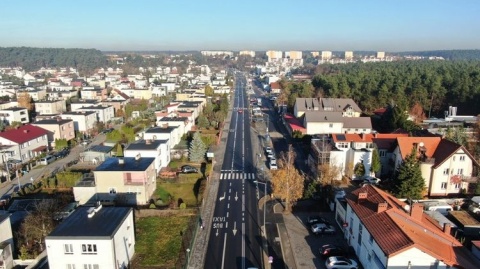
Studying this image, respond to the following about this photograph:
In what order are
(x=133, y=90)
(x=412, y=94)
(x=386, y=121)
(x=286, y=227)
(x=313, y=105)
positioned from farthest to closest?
(x=133, y=90) → (x=412, y=94) → (x=313, y=105) → (x=386, y=121) → (x=286, y=227)

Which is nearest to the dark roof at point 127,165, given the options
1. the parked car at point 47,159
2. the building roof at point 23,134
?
the parked car at point 47,159

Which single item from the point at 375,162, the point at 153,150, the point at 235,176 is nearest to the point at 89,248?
the point at 153,150

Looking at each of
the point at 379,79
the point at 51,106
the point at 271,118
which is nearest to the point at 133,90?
the point at 51,106

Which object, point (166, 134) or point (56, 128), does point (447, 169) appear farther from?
point (56, 128)

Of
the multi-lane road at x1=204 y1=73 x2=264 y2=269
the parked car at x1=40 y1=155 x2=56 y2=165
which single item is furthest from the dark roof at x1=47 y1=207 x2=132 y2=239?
the parked car at x1=40 y1=155 x2=56 y2=165

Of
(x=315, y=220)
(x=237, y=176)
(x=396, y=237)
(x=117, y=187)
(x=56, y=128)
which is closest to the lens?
(x=396, y=237)

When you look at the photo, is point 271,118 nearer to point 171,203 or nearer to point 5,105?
point 171,203
